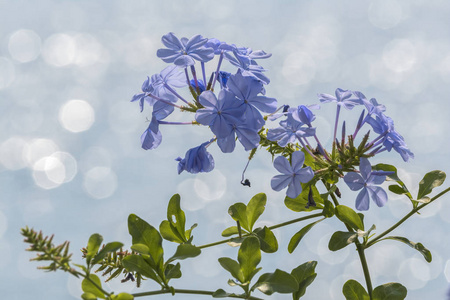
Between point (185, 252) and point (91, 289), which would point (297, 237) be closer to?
point (185, 252)

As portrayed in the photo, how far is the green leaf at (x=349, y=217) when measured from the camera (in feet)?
4.03

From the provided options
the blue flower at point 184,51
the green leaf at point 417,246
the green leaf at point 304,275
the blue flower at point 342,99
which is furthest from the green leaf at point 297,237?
the blue flower at point 184,51

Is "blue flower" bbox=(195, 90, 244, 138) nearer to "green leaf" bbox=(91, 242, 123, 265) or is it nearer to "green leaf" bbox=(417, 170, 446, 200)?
"green leaf" bbox=(91, 242, 123, 265)

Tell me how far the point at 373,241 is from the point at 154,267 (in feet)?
1.49

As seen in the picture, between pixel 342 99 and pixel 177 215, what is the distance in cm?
42

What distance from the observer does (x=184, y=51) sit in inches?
47.9

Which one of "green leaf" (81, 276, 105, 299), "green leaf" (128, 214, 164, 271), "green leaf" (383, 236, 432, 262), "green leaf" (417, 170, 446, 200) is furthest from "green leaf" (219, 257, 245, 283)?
"green leaf" (417, 170, 446, 200)

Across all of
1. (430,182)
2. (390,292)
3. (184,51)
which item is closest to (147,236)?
(184,51)

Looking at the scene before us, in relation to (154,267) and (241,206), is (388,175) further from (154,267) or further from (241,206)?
(154,267)

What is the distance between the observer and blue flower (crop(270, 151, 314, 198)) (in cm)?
113

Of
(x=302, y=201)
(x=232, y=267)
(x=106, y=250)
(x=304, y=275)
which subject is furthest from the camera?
(x=302, y=201)

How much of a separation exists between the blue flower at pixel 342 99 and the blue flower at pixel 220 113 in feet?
0.67

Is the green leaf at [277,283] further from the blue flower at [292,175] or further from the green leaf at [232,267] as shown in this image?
the blue flower at [292,175]

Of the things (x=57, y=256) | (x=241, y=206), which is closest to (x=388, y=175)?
(x=241, y=206)
